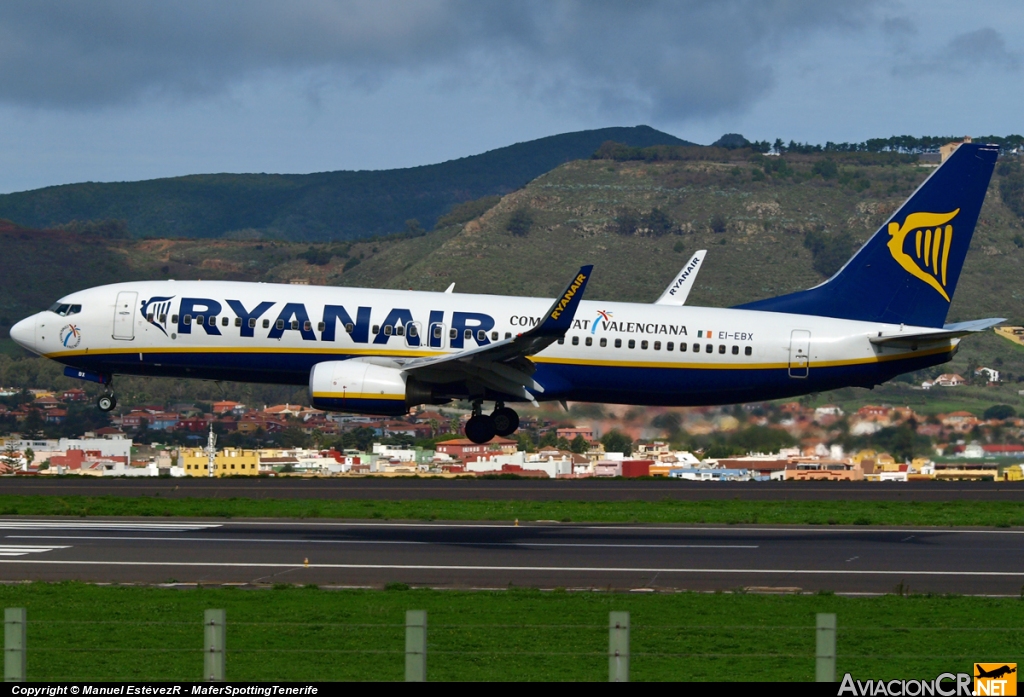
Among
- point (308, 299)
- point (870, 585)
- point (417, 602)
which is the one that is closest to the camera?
point (417, 602)

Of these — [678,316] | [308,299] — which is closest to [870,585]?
[678,316]

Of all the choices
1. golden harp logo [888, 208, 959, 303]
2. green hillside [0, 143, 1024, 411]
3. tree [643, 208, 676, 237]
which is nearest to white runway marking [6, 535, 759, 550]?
golden harp logo [888, 208, 959, 303]

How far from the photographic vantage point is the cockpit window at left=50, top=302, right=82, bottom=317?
Answer: 1619 inches

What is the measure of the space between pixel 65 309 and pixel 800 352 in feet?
69.2

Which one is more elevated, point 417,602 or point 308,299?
point 308,299

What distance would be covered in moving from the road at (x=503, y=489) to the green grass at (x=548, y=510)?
1.73 m

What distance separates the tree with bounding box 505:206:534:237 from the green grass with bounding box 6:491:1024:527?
150945mm

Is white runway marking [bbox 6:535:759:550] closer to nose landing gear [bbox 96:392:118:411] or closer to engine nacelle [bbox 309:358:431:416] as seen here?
engine nacelle [bbox 309:358:431:416]

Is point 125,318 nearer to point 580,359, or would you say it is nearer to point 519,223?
point 580,359

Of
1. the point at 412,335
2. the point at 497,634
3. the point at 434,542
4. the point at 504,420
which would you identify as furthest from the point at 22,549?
the point at 504,420

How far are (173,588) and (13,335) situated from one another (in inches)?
906

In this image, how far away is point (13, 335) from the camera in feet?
140

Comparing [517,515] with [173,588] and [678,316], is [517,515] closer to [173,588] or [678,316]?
[678,316]

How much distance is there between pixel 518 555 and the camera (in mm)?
26781
